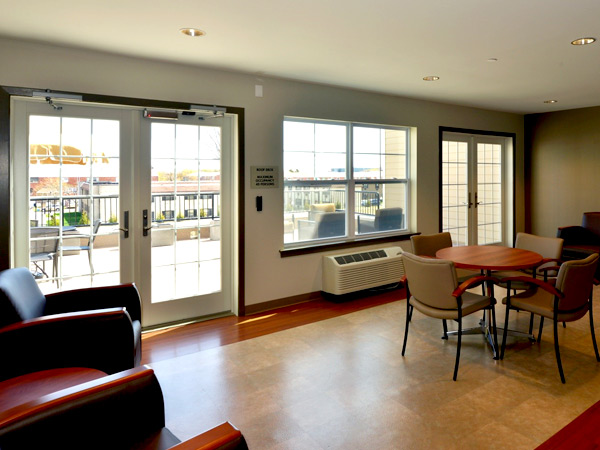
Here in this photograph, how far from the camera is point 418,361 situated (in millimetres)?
3266

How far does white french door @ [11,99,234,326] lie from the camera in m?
3.45

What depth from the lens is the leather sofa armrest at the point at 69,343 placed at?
221cm

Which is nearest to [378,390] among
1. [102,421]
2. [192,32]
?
[102,421]

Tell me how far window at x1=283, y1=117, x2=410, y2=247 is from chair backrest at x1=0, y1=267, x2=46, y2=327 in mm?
2630

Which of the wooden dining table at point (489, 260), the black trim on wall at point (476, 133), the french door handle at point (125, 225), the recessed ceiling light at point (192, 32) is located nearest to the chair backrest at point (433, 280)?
the wooden dining table at point (489, 260)

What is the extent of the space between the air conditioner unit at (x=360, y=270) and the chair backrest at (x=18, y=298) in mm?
2941

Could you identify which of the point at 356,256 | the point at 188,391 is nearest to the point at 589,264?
the point at 356,256

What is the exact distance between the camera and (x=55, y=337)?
7.50 feet

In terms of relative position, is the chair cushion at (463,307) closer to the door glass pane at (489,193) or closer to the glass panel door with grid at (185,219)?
the glass panel door with grid at (185,219)

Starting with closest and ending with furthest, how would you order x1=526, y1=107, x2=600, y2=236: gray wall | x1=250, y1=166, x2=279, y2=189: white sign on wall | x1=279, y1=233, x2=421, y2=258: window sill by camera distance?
x1=250, y1=166, x2=279, y2=189: white sign on wall → x1=279, y1=233, x2=421, y2=258: window sill → x1=526, y1=107, x2=600, y2=236: gray wall

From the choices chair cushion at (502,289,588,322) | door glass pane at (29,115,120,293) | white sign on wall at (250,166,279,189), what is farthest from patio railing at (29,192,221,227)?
chair cushion at (502,289,588,322)

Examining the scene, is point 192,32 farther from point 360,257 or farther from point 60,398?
point 360,257

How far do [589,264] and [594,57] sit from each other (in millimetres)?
2025

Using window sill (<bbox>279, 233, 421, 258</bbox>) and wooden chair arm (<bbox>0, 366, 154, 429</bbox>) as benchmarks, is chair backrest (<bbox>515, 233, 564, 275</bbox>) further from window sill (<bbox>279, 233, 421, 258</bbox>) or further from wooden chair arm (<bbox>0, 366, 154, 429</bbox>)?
wooden chair arm (<bbox>0, 366, 154, 429</bbox>)
